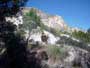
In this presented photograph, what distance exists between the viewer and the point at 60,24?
124562 mm

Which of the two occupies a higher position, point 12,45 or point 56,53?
point 12,45

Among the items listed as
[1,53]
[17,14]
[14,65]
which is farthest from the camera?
[1,53]

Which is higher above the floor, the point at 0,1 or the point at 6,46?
the point at 0,1

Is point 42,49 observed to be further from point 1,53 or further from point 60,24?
point 60,24

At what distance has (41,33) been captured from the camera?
45188mm

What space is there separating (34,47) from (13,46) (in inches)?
168

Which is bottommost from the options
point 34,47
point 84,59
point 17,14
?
point 84,59

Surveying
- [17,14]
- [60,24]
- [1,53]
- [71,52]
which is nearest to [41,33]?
[71,52]

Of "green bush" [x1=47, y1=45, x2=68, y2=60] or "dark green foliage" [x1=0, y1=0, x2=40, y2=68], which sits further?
"green bush" [x1=47, y1=45, x2=68, y2=60]

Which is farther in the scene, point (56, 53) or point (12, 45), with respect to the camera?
point (56, 53)

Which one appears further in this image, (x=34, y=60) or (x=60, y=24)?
(x=60, y=24)

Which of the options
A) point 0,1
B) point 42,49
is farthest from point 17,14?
point 42,49

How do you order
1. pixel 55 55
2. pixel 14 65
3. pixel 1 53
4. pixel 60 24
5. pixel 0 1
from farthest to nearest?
pixel 60 24 → pixel 55 55 → pixel 1 53 → pixel 14 65 → pixel 0 1

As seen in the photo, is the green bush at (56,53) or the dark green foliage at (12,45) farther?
the green bush at (56,53)
